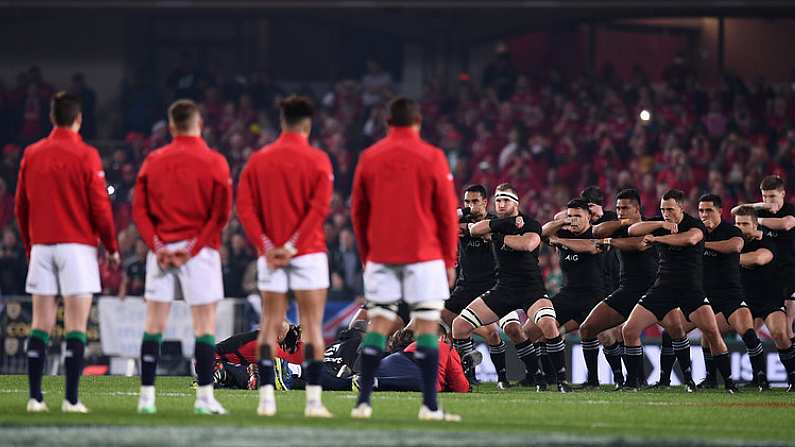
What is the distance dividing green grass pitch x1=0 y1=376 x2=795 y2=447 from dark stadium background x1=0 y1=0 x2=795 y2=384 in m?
9.49

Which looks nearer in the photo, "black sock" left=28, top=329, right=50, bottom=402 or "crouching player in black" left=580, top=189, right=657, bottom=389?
"black sock" left=28, top=329, right=50, bottom=402

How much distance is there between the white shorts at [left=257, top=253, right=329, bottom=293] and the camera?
424 inches

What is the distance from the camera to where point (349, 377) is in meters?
15.5

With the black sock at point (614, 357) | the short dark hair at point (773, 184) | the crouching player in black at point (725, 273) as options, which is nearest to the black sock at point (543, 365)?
the black sock at point (614, 357)

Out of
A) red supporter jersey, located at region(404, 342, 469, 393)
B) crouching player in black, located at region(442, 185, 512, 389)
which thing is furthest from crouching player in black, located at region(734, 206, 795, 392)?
red supporter jersey, located at region(404, 342, 469, 393)

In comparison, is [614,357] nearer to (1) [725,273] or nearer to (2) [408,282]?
(1) [725,273]

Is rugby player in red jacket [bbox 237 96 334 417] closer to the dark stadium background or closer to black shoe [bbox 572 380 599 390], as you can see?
black shoe [bbox 572 380 599 390]

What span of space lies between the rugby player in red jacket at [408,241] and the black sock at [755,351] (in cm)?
667

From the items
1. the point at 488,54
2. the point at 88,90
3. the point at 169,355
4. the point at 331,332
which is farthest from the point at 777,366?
the point at 88,90

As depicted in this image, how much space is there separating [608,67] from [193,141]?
20.3 m

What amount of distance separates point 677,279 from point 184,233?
6.84 metres

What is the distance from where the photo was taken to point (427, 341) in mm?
10688

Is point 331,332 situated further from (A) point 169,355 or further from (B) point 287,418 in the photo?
(B) point 287,418

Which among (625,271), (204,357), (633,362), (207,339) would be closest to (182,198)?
(207,339)
